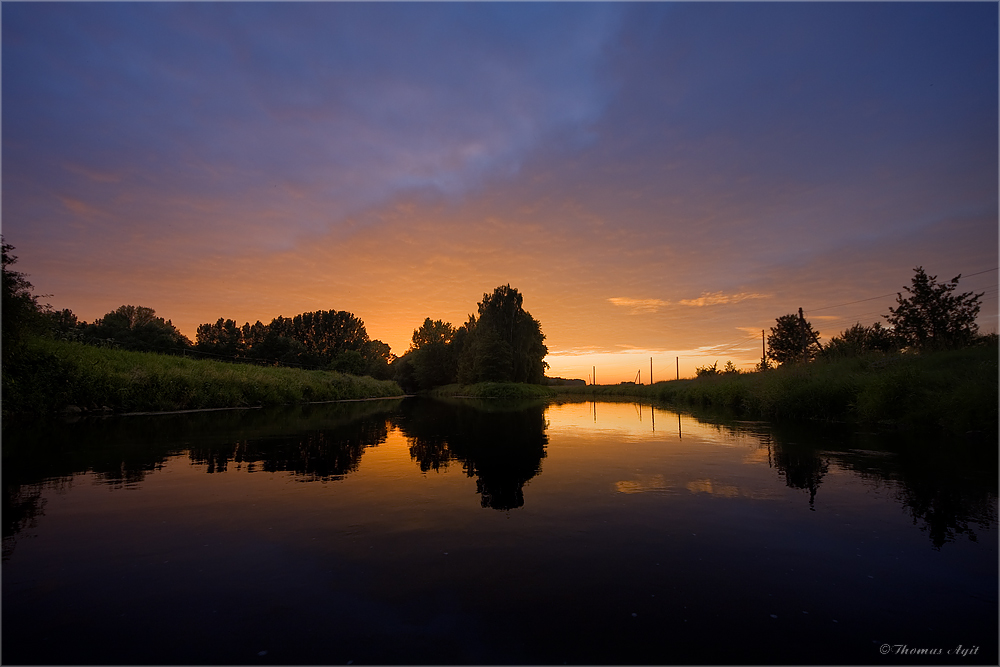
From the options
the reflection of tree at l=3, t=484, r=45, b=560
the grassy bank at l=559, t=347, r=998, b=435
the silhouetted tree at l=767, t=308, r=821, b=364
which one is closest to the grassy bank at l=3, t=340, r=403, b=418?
the reflection of tree at l=3, t=484, r=45, b=560

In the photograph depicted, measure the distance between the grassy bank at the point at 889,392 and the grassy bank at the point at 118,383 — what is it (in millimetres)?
33467

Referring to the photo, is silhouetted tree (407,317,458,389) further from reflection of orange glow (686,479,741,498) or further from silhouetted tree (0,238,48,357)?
reflection of orange glow (686,479,741,498)

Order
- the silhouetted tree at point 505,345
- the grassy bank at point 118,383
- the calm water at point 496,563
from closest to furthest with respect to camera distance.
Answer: the calm water at point 496,563, the grassy bank at point 118,383, the silhouetted tree at point 505,345

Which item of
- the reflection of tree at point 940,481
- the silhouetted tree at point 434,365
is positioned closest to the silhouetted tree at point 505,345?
the silhouetted tree at point 434,365

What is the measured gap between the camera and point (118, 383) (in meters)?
22.3

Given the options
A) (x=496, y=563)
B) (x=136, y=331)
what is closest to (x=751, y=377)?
(x=496, y=563)

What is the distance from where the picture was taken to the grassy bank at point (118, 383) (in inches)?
740

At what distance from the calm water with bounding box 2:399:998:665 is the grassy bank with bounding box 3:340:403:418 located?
12.1m

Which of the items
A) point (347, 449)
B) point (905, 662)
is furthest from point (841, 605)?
point (347, 449)

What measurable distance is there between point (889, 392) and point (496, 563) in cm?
2042

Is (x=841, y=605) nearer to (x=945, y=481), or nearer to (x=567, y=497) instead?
(x=567, y=497)

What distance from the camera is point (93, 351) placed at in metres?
25.9

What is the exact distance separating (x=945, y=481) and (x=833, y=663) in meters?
8.34

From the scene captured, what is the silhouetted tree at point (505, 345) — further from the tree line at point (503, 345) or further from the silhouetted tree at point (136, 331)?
the silhouetted tree at point (136, 331)
